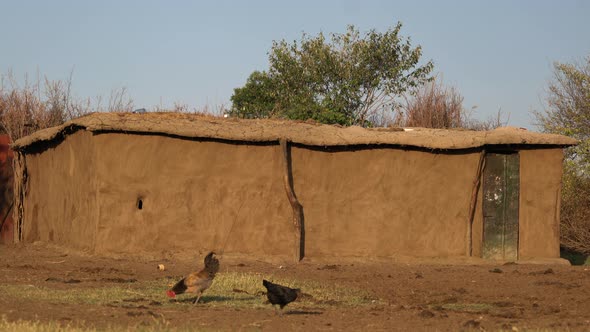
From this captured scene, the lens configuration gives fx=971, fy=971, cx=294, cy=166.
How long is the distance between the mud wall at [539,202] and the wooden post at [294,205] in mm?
3923

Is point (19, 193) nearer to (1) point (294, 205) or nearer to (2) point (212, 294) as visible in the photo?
(1) point (294, 205)

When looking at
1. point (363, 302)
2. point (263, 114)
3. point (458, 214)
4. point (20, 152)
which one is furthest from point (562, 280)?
point (263, 114)

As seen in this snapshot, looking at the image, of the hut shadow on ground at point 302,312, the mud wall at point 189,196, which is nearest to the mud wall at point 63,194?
the mud wall at point 189,196

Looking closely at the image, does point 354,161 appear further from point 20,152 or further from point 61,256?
point 20,152

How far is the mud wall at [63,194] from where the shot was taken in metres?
15.9

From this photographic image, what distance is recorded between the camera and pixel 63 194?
56.0 ft

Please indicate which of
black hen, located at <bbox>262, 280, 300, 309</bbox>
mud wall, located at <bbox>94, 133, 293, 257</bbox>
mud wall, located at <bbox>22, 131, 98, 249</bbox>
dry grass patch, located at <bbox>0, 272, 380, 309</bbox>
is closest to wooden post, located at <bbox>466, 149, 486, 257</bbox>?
mud wall, located at <bbox>94, 133, 293, 257</bbox>

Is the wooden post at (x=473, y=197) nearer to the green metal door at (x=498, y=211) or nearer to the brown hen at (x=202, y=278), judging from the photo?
the green metal door at (x=498, y=211)

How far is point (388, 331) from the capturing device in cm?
919

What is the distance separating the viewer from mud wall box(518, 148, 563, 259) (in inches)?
670

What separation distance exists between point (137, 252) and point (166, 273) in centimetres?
158

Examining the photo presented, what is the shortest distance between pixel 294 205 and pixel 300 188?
41 centimetres

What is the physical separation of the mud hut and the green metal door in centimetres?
2

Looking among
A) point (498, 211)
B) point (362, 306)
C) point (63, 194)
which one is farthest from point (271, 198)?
point (362, 306)
